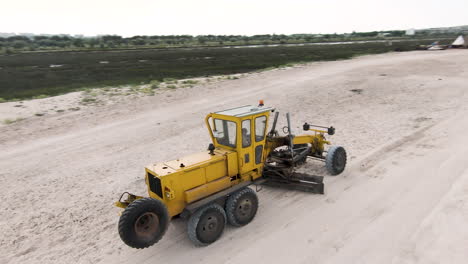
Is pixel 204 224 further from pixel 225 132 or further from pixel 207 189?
pixel 225 132

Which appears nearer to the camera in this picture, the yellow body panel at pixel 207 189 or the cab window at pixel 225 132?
the yellow body panel at pixel 207 189

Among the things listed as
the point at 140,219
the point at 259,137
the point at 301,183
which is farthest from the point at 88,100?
the point at 140,219

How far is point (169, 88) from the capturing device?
22656 millimetres

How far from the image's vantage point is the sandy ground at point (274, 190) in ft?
19.9

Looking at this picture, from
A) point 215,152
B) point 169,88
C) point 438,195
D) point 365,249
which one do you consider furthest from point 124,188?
point 169,88

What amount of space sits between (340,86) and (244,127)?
16701 millimetres

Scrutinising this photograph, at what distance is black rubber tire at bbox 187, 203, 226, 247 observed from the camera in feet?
19.5

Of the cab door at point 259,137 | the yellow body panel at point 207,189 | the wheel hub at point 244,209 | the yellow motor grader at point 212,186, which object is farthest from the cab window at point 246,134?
the wheel hub at point 244,209

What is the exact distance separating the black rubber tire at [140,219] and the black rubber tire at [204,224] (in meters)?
0.60

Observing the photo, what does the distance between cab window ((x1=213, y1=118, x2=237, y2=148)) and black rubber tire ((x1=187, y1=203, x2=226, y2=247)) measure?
4.94 feet

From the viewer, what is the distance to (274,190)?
8406 millimetres

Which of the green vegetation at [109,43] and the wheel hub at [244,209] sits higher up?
the green vegetation at [109,43]

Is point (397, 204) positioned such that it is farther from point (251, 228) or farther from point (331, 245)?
point (251, 228)

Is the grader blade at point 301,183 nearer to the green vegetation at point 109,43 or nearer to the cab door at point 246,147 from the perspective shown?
the cab door at point 246,147
